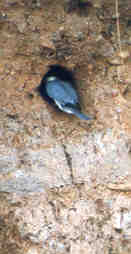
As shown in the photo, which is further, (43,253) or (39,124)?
(43,253)

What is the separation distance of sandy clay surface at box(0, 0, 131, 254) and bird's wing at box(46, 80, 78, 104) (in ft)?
0.20

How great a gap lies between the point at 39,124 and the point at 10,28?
0.48 metres

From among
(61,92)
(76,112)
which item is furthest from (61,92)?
(76,112)

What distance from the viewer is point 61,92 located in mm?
1627

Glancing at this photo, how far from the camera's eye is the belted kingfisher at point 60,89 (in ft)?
5.16

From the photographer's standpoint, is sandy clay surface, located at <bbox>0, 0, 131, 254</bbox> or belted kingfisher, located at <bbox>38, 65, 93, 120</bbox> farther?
belted kingfisher, located at <bbox>38, 65, 93, 120</bbox>

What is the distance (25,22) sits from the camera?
1448mm

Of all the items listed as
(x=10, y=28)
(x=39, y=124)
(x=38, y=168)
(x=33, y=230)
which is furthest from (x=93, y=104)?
(x=33, y=230)

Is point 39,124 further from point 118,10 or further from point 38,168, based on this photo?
point 118,10

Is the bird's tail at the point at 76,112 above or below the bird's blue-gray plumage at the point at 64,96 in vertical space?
below

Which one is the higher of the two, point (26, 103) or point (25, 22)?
point (25, 22)

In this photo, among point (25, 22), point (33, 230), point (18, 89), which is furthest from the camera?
point (33, 230)

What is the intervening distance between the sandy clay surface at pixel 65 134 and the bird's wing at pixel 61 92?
0.06 metres

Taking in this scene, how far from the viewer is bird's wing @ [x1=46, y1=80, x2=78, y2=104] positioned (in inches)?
62.3
